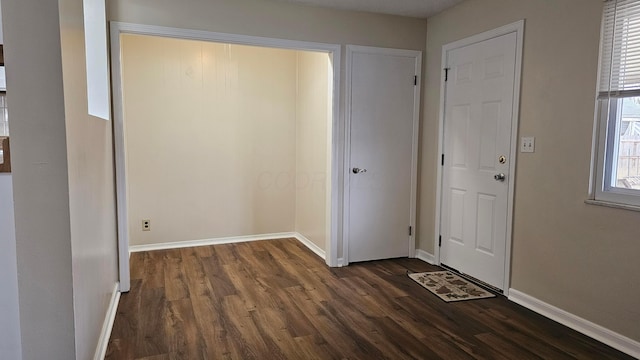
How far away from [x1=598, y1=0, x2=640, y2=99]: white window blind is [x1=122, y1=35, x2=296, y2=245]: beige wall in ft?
10.3

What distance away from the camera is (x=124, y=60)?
409 cm

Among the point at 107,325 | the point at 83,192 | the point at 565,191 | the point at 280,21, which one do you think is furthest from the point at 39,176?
A: the point at 565,191

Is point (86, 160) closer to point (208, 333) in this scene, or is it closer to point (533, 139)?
point (208, 333)

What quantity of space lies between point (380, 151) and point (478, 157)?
91 centimetres

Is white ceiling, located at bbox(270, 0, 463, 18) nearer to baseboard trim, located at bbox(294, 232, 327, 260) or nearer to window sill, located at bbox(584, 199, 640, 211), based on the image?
window sill, located at bbox(584, 199, 640, 211)

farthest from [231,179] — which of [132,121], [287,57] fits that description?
[287,57]

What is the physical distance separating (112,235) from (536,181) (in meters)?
3.03

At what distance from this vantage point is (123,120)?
3201mm

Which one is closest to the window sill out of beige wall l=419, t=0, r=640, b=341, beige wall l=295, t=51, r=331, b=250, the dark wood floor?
beige wall l=419, t=0, r=640, b=341

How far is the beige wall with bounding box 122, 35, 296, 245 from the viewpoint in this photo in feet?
13.8

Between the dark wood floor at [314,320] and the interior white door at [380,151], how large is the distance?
0.35m

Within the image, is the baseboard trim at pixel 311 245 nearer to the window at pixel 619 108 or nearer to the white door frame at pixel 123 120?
the white door frame at pixel 123 120

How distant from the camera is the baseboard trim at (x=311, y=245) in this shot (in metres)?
4.13

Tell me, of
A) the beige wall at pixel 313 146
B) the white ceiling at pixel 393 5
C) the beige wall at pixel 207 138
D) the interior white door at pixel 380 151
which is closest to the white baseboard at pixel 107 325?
the beige wall at pixel 207 138
